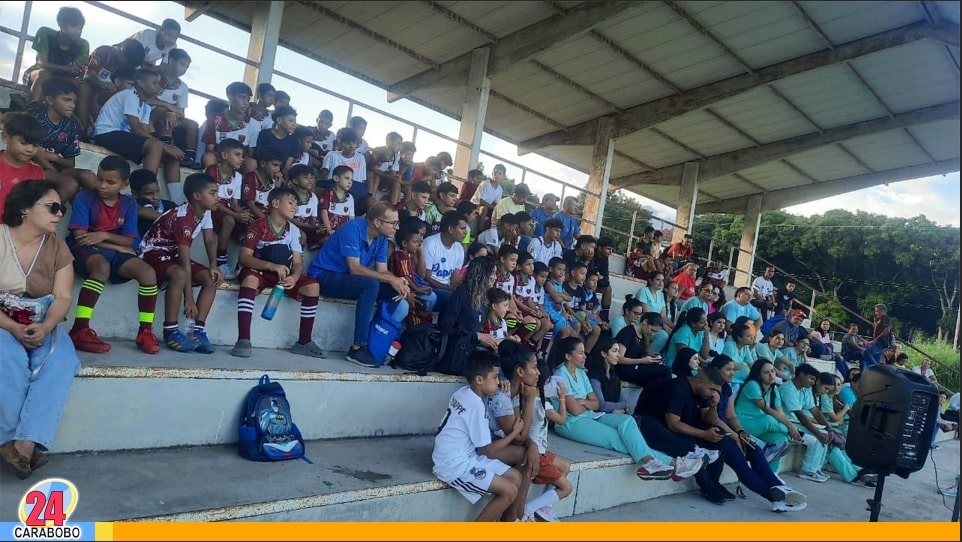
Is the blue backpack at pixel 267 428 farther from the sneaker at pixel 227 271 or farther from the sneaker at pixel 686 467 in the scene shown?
the sneaker at pixel 686 467

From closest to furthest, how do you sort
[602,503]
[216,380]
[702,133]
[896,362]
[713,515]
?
[216,380] → [602,503] → [713,515] → [896,362] → [702,133]

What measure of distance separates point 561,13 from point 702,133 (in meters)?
7.03

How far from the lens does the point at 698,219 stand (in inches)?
622

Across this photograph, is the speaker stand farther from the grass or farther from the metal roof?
the grass

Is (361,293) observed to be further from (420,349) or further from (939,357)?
(939,357)

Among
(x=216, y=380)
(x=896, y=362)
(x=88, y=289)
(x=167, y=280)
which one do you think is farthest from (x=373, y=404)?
(x=896, y=362)

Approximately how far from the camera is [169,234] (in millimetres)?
3371

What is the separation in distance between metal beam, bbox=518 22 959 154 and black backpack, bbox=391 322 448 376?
2757 millimetres

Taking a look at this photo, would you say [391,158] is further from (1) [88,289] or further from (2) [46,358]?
(2) [46,358]

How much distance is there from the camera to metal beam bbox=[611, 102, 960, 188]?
3693mm

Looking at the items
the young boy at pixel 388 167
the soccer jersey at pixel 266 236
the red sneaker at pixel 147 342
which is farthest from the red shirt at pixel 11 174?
the young boy at pixel 388 167

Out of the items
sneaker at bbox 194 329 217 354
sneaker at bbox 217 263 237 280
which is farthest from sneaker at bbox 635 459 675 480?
sneaker at bbox 217 263 237 280

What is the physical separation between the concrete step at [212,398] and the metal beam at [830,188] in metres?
3.07

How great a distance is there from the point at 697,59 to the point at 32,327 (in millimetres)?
4799
